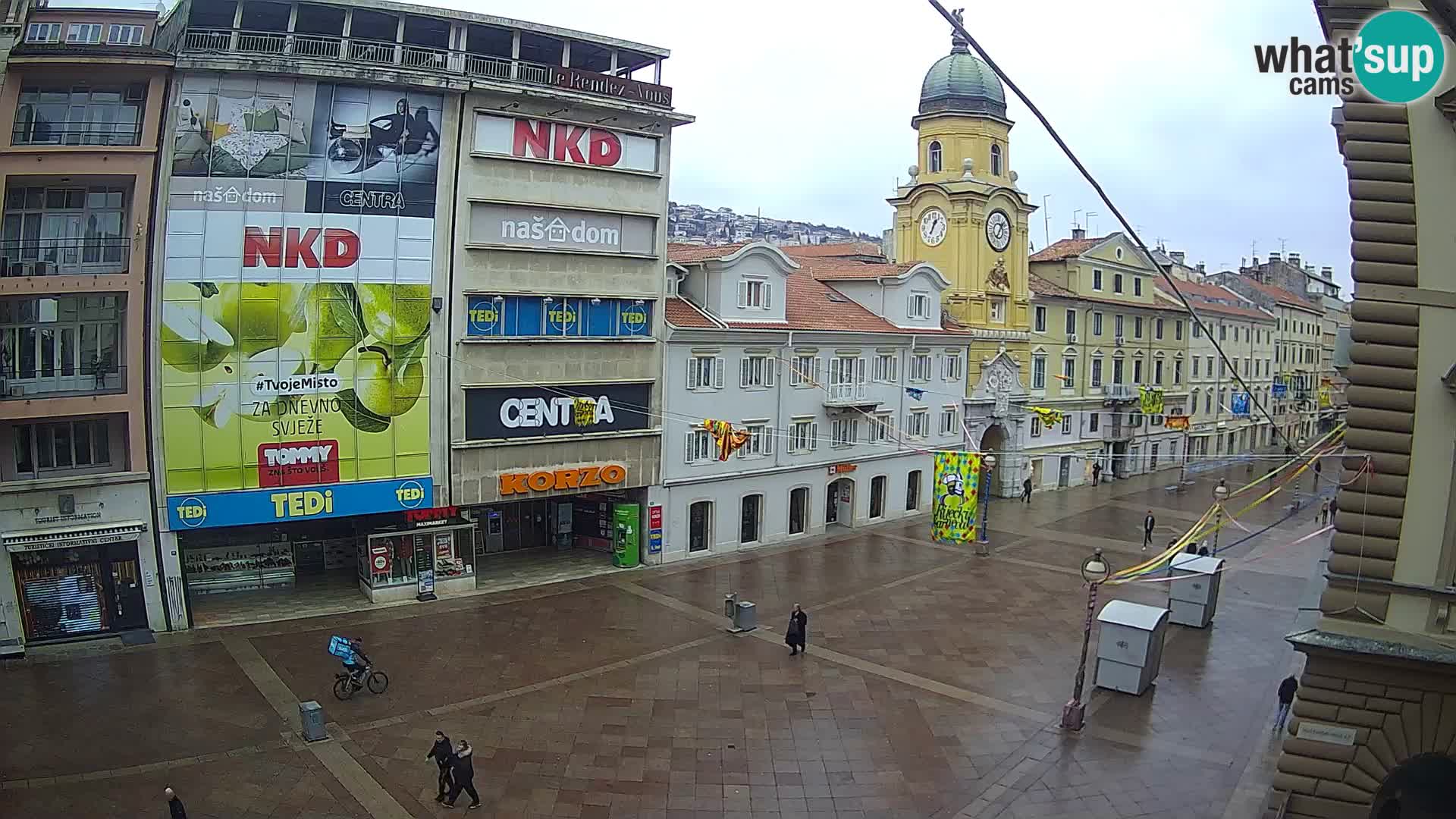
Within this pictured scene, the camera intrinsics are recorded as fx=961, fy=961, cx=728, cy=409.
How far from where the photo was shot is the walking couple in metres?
16.7

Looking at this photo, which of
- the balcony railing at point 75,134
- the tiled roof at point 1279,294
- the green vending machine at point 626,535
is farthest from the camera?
the tiled roof at point 1279,294

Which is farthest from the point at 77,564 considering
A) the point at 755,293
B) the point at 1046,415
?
the point at 1046,415

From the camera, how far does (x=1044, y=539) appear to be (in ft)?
134

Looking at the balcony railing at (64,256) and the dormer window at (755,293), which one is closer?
the balcony railing at (64,256)

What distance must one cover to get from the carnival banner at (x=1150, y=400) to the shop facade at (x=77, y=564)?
2086 inches

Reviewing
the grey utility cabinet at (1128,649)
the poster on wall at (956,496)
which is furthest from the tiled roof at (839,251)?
the grey utility cabinet at (1128,649)

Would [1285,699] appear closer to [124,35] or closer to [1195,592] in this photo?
[1195,592]

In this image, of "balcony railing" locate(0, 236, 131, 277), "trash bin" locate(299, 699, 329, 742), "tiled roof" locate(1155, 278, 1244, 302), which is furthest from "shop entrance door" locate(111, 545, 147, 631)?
"tiled roof" locate(1155, 278, 1244, 302)

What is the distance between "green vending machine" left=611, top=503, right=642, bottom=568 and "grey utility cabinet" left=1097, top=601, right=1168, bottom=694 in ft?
52.6

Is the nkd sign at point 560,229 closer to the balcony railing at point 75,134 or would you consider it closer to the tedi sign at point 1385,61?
the balcony railing at point 75,134

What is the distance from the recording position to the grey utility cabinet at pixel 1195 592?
2772cm

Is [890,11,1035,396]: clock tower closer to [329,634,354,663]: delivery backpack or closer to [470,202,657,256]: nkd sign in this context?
[470,202,657,256]: nkd sign

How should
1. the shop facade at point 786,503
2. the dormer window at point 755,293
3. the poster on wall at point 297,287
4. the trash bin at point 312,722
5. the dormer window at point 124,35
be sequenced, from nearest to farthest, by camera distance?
the trash bin at point 312,722 → the poster on wall at point 297,287 → the dormer window at point 124,35 → the shop facade at point 786,503 → the dormer window at point 755,293

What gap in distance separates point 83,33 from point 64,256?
6.04 metres
